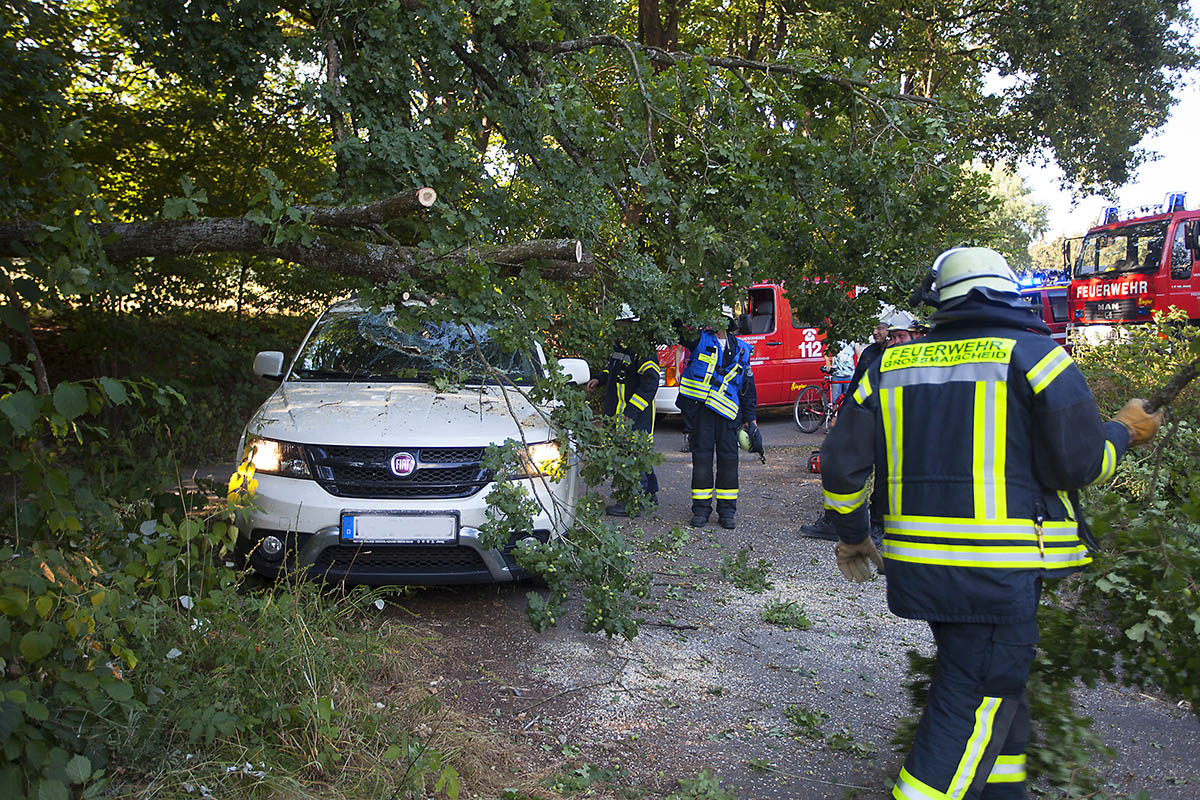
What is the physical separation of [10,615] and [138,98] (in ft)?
21.6

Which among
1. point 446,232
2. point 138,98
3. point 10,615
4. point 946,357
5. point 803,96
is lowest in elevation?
point 10,615

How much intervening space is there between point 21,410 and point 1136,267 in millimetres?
20040

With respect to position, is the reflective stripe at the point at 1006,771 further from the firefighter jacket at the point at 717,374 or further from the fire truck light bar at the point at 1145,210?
the fire truck light bar at the point at 1145,210

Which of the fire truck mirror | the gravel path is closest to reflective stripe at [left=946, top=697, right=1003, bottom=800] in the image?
the gravel path

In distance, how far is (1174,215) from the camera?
17.8 m

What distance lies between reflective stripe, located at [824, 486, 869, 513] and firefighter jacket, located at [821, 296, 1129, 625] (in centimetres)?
12

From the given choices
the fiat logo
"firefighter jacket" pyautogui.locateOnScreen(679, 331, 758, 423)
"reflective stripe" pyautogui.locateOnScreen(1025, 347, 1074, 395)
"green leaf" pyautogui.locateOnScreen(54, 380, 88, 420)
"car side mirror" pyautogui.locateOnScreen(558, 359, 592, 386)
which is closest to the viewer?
"reflective stripe" pyautogui.locateOnScreen(1025, 347, 1074, 395)

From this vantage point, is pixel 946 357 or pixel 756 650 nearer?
pixel 946 357

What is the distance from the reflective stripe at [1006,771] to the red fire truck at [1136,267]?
1579 cm

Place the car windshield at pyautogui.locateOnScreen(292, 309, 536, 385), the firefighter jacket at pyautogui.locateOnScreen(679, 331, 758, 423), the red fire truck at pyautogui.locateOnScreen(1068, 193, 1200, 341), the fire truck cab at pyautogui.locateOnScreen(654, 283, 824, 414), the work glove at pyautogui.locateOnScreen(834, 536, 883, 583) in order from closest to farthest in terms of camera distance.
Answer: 1. the work glove at pyautogui.locateOnScreen(834, 536, 883, 583)
2. the car windshield at pyautogui.locateOnScreen(292, 309, 536, 385)
3. the firefighter jacket at pyautogui.locateOnScreen(679, 331, 758, 423)
4. the fire truck cab at pyautogui.locateOnScreen(654, 283, 824, 414)
5. the red fire truck at pyautogui.locateOnScreen(1068, 193, 1200, 341)

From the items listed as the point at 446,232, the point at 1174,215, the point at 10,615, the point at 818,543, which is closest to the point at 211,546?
the point at 10,615

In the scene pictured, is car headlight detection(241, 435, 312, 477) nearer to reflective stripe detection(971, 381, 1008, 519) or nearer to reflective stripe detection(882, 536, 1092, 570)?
reflective stripe detection(882, 536, 1092, 570)

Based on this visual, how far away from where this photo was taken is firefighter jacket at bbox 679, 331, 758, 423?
7711 mm

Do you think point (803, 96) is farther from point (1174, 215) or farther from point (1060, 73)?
point (1174, 215)
